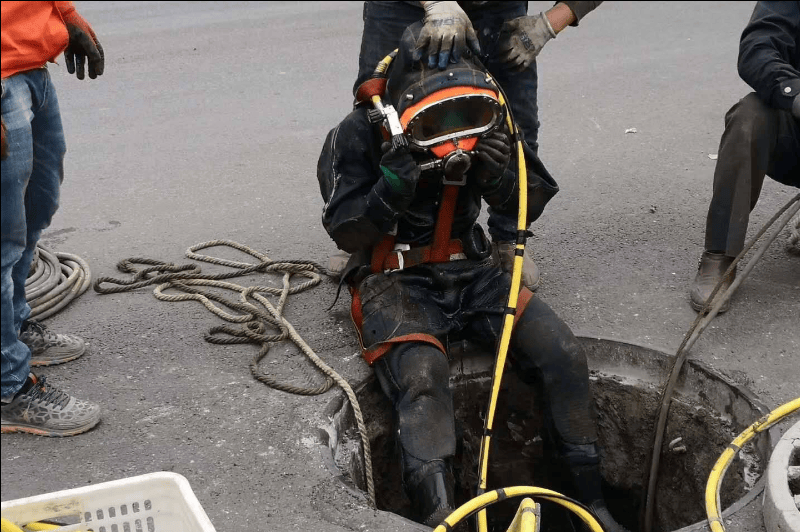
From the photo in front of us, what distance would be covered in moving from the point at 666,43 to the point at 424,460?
22.3 feet

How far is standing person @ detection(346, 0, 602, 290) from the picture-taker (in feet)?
12.6

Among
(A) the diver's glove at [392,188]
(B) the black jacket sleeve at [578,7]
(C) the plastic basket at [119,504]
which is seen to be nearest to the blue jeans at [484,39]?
(B) the black jacket sleeve at [578,7]

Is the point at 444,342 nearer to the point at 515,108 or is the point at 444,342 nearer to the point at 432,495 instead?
the point at 432,495

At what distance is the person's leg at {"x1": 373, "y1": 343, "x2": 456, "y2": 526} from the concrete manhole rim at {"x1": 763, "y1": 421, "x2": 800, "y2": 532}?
0.97m

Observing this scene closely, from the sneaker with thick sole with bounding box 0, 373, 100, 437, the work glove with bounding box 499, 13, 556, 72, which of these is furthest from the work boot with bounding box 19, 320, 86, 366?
the work glove with bounding box 499, 13, 556, 72

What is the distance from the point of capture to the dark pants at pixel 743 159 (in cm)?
394

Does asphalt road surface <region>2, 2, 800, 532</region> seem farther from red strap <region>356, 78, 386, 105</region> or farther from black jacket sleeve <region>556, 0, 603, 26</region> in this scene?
black jacket sleeve <region>556, 0, 603, 26</region>

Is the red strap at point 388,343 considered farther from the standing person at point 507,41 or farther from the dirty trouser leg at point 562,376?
the standing person at point 507,41

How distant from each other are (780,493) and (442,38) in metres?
1.78

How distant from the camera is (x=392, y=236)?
3576mm

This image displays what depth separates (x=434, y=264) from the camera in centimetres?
360

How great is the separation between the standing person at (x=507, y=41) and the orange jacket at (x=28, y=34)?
4.30ft

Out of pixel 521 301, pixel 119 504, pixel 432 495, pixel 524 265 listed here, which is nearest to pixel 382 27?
pixel 524 265

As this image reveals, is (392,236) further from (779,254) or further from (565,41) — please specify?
(565,41)
